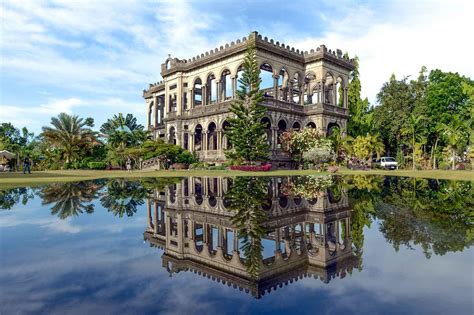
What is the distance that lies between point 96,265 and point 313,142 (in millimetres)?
30522

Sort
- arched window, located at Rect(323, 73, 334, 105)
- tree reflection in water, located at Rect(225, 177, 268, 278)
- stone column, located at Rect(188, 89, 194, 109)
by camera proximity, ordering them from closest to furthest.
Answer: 1. tree reflection in water, located at Rect(225, 177, 268, 278)
2. stone column, located at Rect(188, 89, 194, 109)
3. arched window, located at Rect(323, 73, 334, 105)

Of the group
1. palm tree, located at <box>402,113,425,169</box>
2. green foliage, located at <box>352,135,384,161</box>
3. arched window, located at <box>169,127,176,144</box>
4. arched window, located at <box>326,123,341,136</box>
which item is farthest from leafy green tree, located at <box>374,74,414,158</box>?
arched window, located at <box>169,127,176,144</box>

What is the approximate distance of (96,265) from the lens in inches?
184

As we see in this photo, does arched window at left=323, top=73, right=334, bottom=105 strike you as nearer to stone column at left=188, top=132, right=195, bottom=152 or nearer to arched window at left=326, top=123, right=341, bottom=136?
arched window at left=326, top=123, right=341, bottom=136

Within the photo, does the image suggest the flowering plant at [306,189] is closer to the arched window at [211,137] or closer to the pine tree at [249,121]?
the pine tree at [249,121]

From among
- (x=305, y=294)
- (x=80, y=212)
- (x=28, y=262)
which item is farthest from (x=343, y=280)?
(x=80, y=212)

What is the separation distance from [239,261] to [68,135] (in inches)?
1705

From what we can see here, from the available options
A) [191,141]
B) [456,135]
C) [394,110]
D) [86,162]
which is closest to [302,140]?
[191,141]

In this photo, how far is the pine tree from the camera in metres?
30.7

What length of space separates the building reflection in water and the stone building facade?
84.8 ft

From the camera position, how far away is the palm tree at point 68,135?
137 ft

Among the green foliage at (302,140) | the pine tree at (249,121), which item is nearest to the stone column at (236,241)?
the pine tree at (249,121)

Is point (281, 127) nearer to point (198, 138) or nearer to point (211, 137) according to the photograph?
point (211, 137)

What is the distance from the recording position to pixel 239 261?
4875mm
